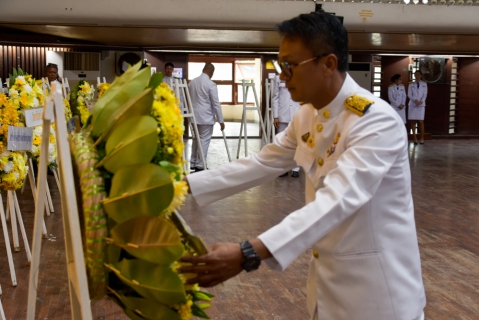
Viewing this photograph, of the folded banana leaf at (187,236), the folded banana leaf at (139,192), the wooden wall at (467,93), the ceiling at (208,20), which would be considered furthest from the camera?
the wooden wall at (467,93)

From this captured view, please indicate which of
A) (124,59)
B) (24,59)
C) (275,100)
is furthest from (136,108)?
(124,59)

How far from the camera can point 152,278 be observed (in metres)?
1.42

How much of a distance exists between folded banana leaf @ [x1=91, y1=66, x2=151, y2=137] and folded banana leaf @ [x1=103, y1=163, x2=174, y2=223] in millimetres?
180

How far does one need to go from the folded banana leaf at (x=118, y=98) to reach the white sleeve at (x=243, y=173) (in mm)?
509

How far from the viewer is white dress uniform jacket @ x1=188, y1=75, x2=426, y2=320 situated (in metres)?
1.62

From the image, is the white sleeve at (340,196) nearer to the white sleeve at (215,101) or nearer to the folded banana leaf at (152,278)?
the folded banana leaf at (152,278)

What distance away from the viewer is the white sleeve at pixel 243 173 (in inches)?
79.3

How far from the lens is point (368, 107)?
179 centimetres

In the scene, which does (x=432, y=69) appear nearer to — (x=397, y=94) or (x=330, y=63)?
(x=397, y=94)

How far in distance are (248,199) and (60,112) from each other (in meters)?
6.30

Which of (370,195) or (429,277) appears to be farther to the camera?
(429,277)

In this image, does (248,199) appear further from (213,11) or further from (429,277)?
(213,11)

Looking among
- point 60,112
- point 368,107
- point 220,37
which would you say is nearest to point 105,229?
point 60,112

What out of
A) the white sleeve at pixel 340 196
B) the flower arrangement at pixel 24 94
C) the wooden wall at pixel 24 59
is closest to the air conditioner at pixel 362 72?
the wooden wall at pixel 24 59
